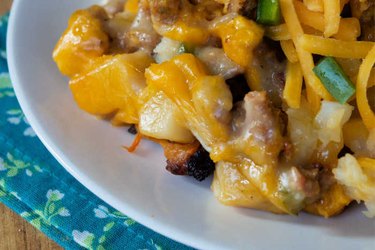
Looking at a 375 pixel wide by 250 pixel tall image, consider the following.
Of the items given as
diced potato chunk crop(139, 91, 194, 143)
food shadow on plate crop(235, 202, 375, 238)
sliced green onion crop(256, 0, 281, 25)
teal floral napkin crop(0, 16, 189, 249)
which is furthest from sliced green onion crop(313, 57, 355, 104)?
teal floral napkin crop(0, 16, 189, 249)

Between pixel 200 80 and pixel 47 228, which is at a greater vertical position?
pixel 200 80

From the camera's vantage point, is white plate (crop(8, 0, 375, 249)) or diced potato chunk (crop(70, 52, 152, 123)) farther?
diced potato chunk (crop(70, 52, 152, 123))

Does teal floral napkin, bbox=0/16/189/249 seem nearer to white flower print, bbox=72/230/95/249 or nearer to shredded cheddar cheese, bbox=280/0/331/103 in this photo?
white flower print, bbox=72/230/95/249

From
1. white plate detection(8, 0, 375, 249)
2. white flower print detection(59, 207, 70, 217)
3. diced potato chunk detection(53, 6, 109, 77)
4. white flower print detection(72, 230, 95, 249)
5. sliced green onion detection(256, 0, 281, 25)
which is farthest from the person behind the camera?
diced potato chunk detection(53, 6, 109, 77)

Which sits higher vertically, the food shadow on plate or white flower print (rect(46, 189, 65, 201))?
white flower print (rect(46, 189, 65, 201))

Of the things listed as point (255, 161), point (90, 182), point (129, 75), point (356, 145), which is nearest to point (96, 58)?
point (129, 75)

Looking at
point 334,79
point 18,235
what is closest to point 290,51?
point 334,79

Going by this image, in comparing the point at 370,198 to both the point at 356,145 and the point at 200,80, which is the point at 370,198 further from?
the point at 200,80

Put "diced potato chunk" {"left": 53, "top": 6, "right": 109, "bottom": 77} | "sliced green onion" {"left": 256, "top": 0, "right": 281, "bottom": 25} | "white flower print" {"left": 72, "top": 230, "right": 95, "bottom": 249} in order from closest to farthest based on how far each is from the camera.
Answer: "sliced green onion" {"left": 256, "top": 0, "right": 281, "bottom": 25}, "white flower print" {"left": 72, "top": 230, "right": 95, "bottom": 249}, "diced potato chunk" {"left": 53, "top": 6, "right": 109, "bottom": 77}
